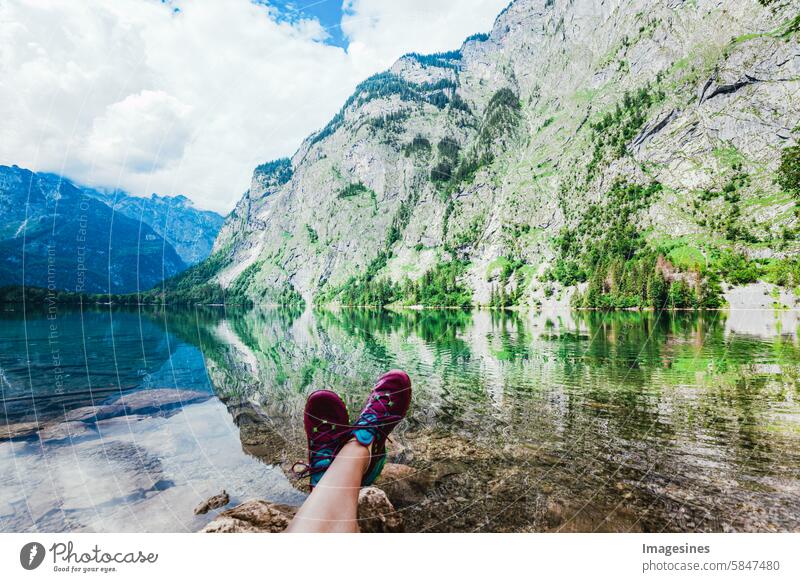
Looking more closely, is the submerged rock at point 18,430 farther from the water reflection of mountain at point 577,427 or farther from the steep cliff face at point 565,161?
the steep cliff face at point 565,161

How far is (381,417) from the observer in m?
2.83

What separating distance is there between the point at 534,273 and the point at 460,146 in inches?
299

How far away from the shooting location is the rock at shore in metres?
2.18

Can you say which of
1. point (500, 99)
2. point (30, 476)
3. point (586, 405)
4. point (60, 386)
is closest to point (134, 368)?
point (60, 386)

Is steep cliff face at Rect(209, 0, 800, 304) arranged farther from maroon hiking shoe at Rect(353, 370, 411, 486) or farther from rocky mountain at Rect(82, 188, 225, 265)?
maroon hiking shoe at Rect(353, 370, 411, 486)

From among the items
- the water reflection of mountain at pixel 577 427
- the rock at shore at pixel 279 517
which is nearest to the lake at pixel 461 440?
the water reflection of mountain at pixel 577 427

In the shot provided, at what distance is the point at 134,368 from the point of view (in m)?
9.98

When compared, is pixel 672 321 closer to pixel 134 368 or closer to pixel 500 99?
pixel 500 99

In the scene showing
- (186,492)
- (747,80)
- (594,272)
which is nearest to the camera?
(186,492)

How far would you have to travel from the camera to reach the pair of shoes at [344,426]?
2.71 m

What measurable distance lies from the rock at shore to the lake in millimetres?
244

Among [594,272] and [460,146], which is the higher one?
[460,146]

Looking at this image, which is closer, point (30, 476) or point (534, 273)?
point (30, 476)

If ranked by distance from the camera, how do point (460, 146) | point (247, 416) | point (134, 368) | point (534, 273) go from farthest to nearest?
point (534, 273)
point (460, 146)
point (134, 368)
point (247, 416)
